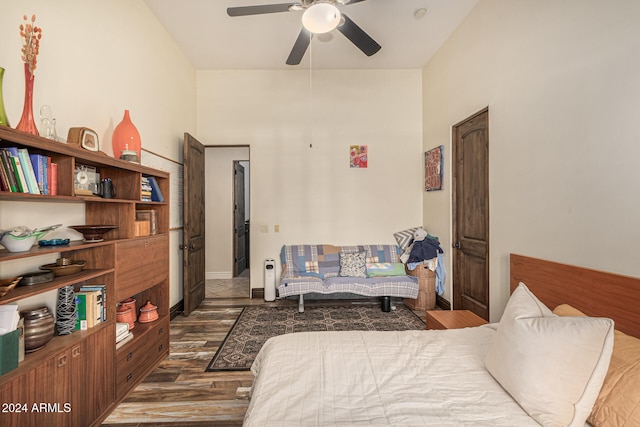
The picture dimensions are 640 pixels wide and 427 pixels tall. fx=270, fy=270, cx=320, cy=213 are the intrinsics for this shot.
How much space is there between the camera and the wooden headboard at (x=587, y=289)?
1309 mm

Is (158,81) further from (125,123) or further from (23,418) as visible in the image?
(23,418)

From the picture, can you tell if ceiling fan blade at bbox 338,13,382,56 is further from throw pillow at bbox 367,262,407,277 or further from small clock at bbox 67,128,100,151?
throw pillow at bbox 367,262,407,277

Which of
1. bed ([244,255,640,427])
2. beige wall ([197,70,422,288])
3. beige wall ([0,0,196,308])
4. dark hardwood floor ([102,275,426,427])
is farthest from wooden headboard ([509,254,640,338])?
beige wall ([0,0,196,308])

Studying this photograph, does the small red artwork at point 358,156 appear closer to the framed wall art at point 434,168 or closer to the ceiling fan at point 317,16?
the framed wall art at point 434,168

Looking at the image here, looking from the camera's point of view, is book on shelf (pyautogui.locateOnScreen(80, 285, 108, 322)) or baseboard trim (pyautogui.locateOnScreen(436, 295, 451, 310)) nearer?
book on shelf (pyautogui.locateOnScreen(80, 285, 108, 322))

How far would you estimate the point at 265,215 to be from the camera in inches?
159

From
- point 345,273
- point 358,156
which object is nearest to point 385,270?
point 345,273

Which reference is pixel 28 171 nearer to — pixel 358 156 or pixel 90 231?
pixel 90 231

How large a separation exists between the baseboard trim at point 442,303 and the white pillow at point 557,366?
2427mm

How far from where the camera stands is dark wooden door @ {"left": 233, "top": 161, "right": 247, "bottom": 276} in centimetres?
531

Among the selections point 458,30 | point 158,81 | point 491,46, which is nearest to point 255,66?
point 158,81

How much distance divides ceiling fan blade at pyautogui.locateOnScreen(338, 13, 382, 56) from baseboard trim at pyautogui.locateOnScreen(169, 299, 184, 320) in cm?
347

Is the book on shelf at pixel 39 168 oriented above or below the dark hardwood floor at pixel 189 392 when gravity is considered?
above

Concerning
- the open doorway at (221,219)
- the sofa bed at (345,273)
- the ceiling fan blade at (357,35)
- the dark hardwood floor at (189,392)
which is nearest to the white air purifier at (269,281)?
the sofa bed at (345,273)
